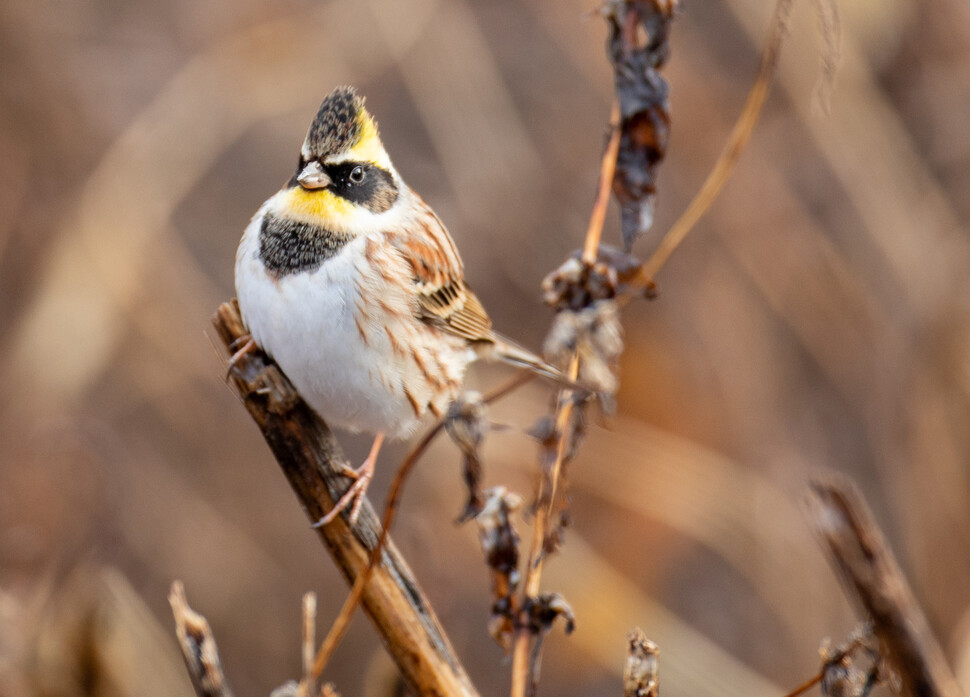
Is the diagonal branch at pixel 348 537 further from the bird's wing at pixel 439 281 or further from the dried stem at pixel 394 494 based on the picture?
the bird's wing at pixel 439 281

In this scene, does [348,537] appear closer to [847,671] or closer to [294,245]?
[294,245]

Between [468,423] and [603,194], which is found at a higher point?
[603,194]

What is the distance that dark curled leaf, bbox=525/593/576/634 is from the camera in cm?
152

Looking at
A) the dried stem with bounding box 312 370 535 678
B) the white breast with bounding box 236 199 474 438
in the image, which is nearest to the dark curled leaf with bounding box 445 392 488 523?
the dried stem with bounding box 312 370 535 678

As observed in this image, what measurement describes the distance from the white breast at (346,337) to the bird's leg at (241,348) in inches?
1.3

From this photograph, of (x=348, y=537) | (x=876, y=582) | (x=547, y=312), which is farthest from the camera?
(x=547, y=312)

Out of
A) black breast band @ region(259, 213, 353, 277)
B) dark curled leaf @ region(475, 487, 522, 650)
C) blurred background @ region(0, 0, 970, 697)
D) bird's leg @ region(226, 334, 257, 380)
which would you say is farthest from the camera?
blurred background @ region(0, 0, 970, 697)

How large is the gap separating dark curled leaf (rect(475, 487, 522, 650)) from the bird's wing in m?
1.22

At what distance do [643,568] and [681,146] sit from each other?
210 cm

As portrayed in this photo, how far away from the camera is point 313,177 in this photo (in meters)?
2.38

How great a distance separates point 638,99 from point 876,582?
896 millimetres

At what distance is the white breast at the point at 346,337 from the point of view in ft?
7.75

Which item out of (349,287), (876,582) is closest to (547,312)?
(349,287)

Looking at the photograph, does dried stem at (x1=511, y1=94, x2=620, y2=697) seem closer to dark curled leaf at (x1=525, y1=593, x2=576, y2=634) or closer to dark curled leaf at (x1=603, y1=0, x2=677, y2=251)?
dark curled leaf at (x1=525, y1=593, x2=576, y2=634)
